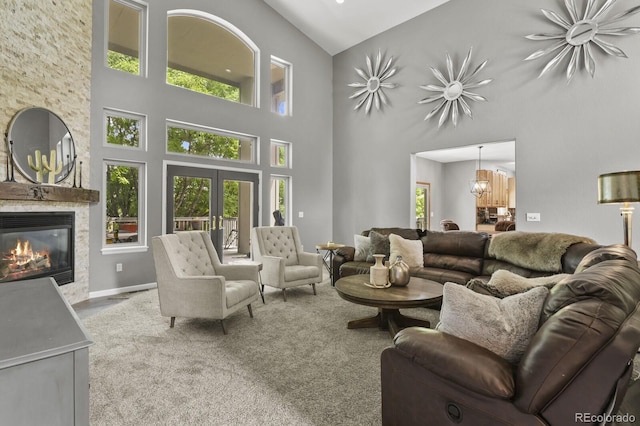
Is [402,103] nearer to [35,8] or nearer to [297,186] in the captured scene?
[297,186]

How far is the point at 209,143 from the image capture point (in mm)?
5754

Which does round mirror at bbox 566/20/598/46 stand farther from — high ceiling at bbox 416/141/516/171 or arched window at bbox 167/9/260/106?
arched window at bbox 167/9/260/106

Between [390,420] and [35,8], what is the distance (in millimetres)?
5138

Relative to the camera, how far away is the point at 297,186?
6.96m

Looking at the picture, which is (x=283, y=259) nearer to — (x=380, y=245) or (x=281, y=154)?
(x=380, y=245)

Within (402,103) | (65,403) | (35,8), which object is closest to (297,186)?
(402,103)

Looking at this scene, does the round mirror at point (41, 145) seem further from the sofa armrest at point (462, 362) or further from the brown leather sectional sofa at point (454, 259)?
the sofa armrest at point (462, 362)

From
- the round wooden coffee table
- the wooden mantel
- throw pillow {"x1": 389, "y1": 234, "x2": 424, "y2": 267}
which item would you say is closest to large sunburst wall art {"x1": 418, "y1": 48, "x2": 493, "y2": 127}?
throw pillow {"x1": 389, "y1": 234, "x2": 424, "y2": 267}

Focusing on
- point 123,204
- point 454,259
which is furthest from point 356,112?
point 123,204

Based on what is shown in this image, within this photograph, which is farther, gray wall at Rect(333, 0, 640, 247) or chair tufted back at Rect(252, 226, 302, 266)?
chair tufted back at Rect(252, 226, 302, 266)

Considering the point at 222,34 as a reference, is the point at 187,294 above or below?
below

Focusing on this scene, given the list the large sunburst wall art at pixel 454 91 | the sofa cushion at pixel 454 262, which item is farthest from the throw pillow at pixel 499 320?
the large sunburst wall art at pixel 454 91

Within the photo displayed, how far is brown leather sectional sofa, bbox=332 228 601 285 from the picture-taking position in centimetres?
349

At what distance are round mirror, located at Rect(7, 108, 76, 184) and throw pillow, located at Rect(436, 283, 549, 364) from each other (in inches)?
172
